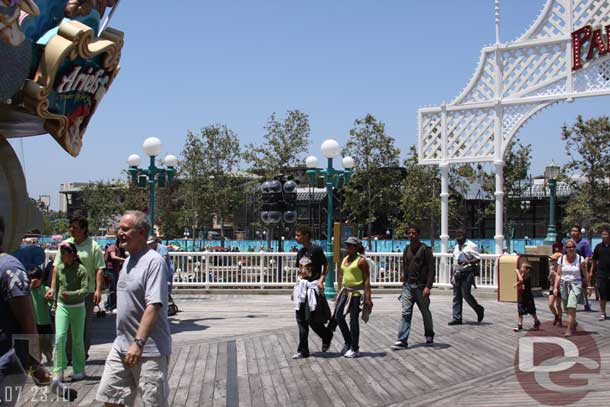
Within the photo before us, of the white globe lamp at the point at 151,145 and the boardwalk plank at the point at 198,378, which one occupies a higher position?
the white globe lamp at the point at 151,145

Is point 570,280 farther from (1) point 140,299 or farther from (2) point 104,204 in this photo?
(2) point 104,204

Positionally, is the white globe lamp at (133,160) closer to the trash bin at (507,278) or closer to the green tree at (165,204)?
the trash bin at (507,278)

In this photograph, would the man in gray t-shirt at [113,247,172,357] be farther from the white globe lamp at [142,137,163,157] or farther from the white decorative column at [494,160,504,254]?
the white decorative column at [494,160,504,254]

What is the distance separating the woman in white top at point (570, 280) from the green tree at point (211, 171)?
32374mm

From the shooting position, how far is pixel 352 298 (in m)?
9.38

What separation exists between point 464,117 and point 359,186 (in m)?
22.3

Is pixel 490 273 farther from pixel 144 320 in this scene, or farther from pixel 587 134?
pixel 587 134

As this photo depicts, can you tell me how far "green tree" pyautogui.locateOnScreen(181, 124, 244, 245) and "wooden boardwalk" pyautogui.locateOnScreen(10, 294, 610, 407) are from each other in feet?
100

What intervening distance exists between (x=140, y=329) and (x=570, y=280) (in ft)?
28.9

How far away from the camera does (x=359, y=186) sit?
4097 centimetres

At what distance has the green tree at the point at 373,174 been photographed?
127 ft

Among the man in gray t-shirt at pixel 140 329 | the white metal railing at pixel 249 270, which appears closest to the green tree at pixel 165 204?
the white metal railing at pixel 249 270

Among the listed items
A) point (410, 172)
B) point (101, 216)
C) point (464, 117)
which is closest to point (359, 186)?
point (410, 172)

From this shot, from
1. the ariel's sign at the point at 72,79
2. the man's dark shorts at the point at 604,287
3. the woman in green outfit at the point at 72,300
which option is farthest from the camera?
the man's dark shorts at the point at 604,287
